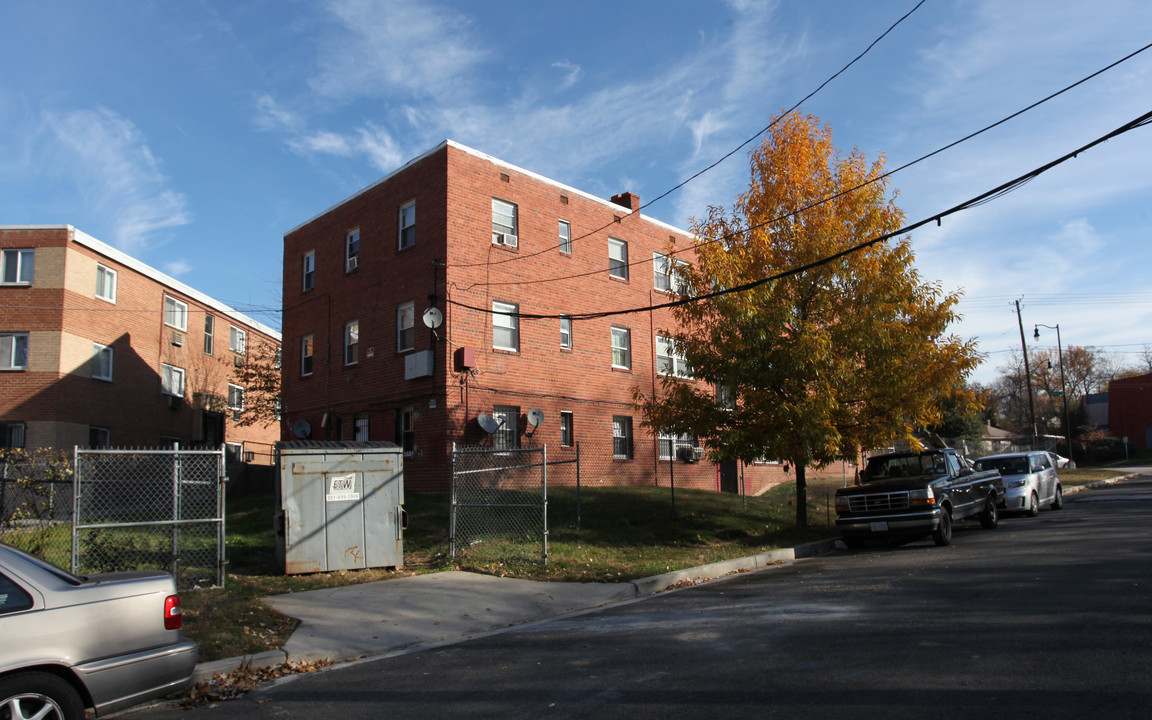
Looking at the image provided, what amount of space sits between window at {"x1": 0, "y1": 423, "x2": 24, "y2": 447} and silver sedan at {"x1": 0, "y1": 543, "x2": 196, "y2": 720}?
24.8 metres

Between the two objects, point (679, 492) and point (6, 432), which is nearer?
point (679, 492)

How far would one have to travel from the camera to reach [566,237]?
77.3ft

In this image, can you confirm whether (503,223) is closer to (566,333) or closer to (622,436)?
(566,333)

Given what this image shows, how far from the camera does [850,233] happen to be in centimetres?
1587

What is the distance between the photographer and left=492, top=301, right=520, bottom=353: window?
21094 mm

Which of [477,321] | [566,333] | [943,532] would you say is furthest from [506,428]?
[943,532]

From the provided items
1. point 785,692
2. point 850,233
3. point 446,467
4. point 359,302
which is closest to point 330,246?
point 359,302

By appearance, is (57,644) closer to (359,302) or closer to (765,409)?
(765,409)

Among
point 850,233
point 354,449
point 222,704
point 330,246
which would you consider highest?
point 330,246

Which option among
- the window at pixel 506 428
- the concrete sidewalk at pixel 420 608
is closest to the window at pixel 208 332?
the window at pixel 506 428

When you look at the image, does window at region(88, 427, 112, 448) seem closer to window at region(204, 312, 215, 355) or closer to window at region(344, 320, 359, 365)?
window at region(204, 312, 215, 355)

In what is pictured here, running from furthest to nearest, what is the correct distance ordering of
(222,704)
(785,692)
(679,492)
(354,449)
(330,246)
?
(330,246)
(679,492)
(354,449)
(222,704)
(785,692)

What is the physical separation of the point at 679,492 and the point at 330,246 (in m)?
13.2

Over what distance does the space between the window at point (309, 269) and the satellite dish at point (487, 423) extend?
29.7 feet
